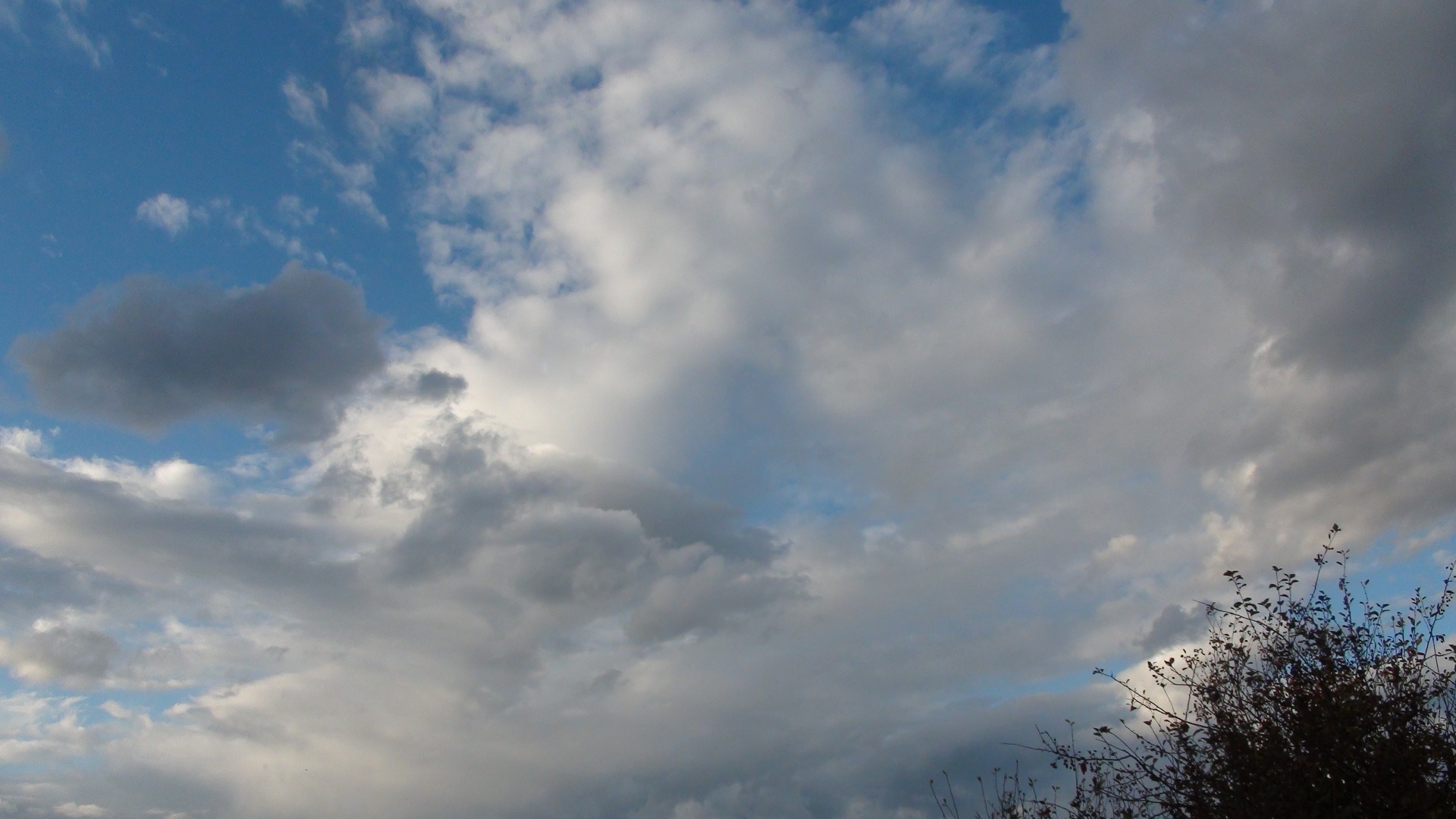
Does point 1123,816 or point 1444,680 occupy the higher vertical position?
point 1444,680

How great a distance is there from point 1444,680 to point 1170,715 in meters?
3.98

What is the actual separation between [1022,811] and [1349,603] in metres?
6.86

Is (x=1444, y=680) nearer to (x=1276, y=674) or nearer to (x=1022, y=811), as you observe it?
(x=1276, y=674)

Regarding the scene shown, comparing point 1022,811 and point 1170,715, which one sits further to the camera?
point 1022,811

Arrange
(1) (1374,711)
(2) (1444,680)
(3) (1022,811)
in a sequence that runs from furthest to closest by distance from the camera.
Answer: (3) (1022,811) < (2) (1444,680) < (1) (1374,711)

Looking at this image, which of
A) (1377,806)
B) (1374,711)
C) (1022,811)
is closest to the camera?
(1377,806)

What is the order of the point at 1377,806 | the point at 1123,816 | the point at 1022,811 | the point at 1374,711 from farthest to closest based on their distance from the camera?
the point at 1022,811 → the point at 1123,816 → the point at 1374,711 → the point at 1377,806

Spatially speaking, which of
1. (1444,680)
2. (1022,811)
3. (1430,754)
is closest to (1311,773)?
(1430,754)

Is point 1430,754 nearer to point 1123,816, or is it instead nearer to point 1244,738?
point 1244,738

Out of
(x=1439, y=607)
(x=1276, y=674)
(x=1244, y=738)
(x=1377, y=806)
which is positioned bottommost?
(x=1377, y=806)

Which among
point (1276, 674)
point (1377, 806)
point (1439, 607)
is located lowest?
point (1377, 806)

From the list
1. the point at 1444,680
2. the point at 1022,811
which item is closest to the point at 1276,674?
the point at 1444,680

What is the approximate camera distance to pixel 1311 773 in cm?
1159

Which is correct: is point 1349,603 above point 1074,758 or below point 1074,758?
above
